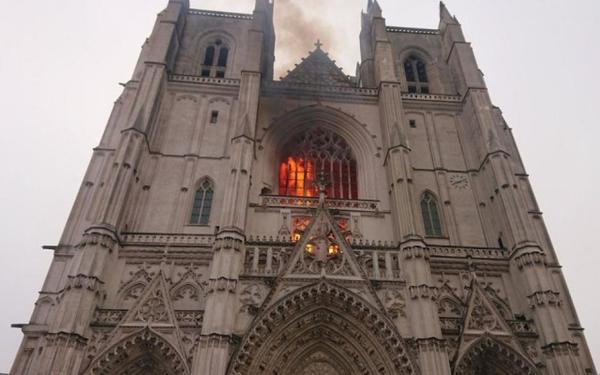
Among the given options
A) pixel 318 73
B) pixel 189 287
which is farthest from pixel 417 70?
pixel 189 287

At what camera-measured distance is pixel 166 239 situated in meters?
18.1

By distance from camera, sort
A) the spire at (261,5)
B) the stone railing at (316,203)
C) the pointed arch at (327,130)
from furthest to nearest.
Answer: the spire at (261,5) → the pointed arch at (327,130) → the stone railing at (316,203)

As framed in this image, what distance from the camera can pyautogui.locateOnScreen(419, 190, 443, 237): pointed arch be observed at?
2022cm

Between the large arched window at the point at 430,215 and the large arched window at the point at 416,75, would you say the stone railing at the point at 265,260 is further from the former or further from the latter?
the large arched window at the point at 416,75

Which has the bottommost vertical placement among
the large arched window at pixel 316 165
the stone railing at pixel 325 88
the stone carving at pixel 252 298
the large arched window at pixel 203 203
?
the stone carving at pixel 252 298

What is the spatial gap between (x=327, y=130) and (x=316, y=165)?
222cm

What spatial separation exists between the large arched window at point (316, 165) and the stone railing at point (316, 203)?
177 centimetres

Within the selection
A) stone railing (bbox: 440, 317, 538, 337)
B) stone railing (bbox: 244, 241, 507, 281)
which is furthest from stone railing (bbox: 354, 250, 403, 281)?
stone railing (bbox: 440, 317, 538, 337)

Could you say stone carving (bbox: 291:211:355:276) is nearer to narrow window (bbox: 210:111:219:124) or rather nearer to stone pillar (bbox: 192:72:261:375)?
stone pillar (bbox: 192:72:261:375)

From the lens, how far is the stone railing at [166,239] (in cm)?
1783

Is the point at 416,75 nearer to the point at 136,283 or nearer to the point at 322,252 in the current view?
the point at 322,252

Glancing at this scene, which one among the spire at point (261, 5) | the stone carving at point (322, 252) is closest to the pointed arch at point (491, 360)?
the stone carving at point (322, 252)

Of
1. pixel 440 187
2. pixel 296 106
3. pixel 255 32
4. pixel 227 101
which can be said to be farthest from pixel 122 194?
pixel 440 187

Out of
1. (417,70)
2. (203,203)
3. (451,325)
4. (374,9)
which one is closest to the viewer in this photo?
(451,325)
